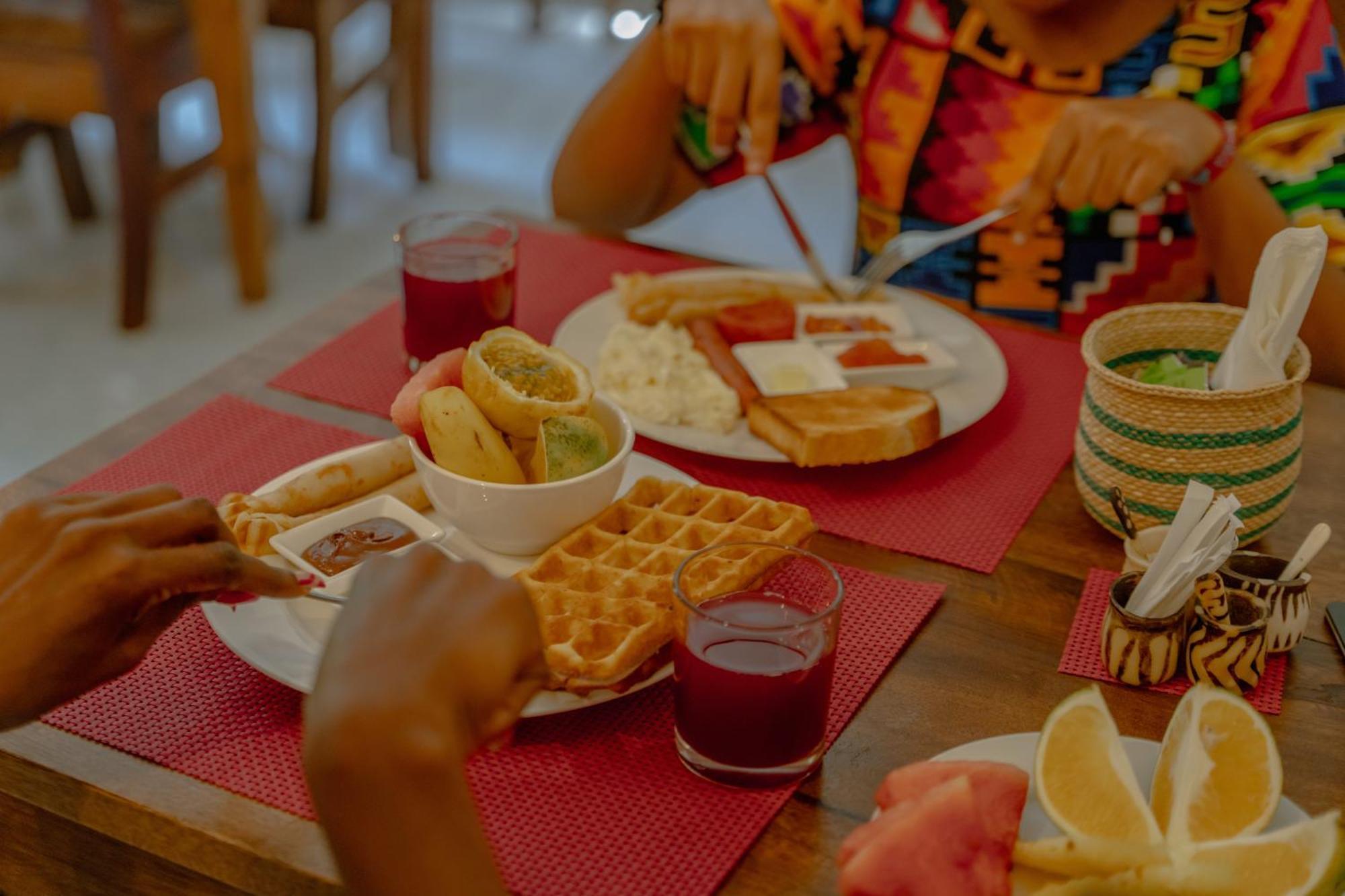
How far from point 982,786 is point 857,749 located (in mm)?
144

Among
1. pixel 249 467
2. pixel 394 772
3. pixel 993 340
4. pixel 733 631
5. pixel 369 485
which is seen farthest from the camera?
pixel 993 340

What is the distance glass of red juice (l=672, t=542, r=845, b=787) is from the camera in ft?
2.92

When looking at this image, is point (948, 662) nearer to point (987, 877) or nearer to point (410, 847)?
point (987, 877)

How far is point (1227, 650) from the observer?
103 centimetres

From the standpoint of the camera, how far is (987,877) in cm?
79

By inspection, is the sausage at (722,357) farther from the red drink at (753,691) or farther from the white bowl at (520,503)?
the red drink at (753,691)

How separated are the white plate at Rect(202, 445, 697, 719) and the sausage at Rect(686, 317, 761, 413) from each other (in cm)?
39

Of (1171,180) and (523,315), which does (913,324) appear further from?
(523,315)

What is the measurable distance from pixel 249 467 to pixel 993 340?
0.94 meters

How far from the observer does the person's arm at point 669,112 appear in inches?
69.9

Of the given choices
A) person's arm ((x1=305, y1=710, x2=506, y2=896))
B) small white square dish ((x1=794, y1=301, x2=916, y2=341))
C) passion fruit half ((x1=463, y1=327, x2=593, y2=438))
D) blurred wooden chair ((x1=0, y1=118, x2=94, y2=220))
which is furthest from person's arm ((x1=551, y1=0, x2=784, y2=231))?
blurred wooden chair ((x1=0, y1=118, x2=94, y2=220))

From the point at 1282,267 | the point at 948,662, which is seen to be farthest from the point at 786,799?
the point at 1282,267

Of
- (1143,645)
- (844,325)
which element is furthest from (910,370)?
(1143,645)

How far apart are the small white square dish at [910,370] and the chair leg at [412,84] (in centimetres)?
348
